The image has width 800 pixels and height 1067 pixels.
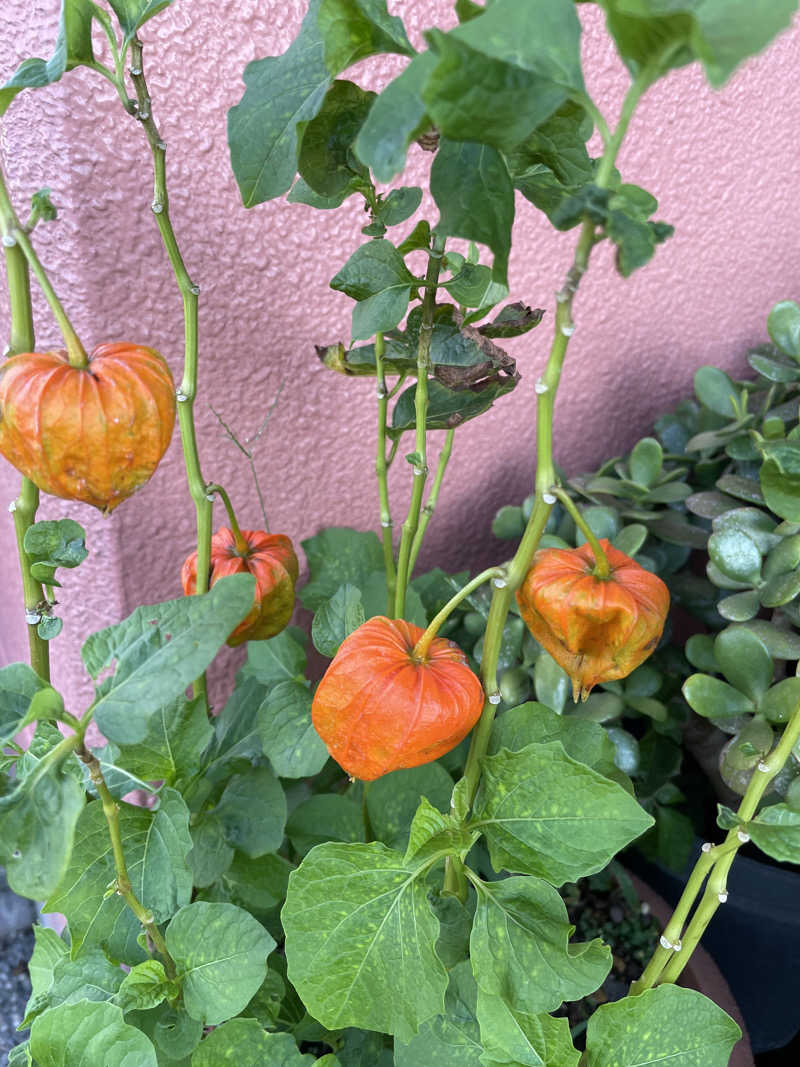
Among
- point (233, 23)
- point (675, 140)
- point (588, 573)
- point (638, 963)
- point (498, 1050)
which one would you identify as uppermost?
point (233, 23)

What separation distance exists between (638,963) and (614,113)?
77 cm

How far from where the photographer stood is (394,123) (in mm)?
232

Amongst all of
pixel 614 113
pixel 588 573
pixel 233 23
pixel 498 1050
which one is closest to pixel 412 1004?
pixel 498 1050

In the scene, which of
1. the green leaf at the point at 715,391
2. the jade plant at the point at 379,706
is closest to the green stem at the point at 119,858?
the jade plant at the point at 379,706

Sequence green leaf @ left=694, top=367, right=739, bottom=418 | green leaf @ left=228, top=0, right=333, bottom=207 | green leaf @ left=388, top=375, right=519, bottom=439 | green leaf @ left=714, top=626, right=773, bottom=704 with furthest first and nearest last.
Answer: green leaf @ left=694, top=367, right=739, bottom=418 → green leaf @ left=714, top=626, right=773, bottom=704 → green leaf @ left=388, top=375, right=519, bottom=439 → green leaf @ left=228, top=0, right=333, bottom=207

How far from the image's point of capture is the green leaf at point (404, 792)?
0.51 m

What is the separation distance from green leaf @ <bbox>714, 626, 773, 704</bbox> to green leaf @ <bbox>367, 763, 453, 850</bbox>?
21cm

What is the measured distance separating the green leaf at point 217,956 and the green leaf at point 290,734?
8 cm

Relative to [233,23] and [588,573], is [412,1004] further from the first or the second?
[233,23]

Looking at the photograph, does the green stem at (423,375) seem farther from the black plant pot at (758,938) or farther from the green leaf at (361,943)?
the black plant pot at (758,938)

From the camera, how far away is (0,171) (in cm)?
32

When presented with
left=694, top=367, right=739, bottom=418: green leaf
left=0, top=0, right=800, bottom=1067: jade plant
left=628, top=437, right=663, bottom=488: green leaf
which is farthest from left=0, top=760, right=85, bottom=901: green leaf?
left=694, top=367, right=739, bottom=418: green leaf

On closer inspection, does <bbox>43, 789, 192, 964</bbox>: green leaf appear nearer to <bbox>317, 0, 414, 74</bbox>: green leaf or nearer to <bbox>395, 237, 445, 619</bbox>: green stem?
<bbox>395, 237, 445, 619</bbox>: green stem

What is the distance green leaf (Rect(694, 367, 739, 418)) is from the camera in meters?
0.77
